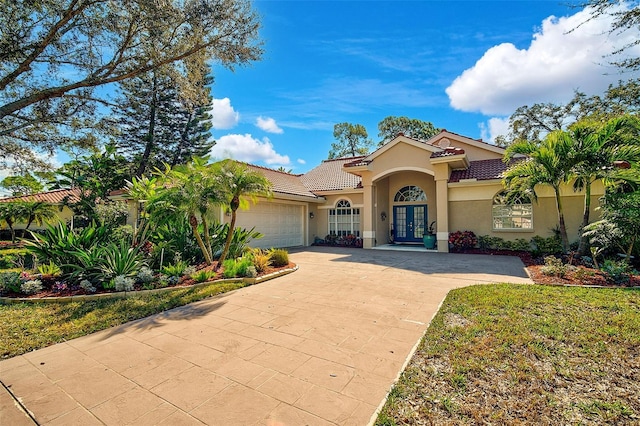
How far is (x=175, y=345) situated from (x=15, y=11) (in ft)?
28.1

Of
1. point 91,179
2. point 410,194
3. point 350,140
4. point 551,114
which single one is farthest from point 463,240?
point 350,140

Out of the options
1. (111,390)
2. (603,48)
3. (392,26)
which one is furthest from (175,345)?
(392,26)

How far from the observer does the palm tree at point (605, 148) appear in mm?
9188

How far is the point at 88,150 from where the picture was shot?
10352 mm

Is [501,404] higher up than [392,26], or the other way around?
[392,26]

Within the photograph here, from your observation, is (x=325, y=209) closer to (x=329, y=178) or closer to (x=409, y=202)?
(x=329, y=178)

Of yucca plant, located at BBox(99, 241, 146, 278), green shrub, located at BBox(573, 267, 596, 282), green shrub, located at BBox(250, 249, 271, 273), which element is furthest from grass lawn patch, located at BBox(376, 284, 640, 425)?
yucca plant, located at BBox(99, 241, 146, 278)

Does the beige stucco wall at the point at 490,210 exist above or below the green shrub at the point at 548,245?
above

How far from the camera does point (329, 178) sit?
21453mm

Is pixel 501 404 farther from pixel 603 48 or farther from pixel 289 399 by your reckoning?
pixel 603 48

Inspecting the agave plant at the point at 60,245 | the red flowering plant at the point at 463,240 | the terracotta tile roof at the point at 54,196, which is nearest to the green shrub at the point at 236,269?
the agave plant at the point at 60,245

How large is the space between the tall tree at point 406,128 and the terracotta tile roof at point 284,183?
22634 mm

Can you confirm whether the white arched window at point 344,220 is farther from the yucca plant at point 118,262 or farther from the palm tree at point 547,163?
the yucca plant at point 118,262

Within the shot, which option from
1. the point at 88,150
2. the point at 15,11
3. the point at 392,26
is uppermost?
the point at 392,26
